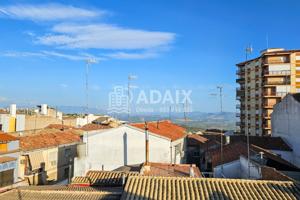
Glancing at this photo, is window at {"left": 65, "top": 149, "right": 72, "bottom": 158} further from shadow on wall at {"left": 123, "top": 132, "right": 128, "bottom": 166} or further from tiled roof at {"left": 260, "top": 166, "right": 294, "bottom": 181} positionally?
tiled roof at {"left": 260, "top": 166, "right": 294, "bottom": 181}

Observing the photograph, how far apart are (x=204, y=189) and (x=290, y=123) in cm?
2188

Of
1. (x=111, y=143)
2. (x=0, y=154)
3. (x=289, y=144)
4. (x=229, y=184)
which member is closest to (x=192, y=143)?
(x=289, y=144)

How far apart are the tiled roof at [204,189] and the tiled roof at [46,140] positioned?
1906 centimetres

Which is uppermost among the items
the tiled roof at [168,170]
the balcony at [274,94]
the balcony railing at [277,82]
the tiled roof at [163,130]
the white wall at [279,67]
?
the white wall at [279,67]

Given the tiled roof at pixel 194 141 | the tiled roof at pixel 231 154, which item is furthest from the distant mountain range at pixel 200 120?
the tiled roof at pixel 231 154

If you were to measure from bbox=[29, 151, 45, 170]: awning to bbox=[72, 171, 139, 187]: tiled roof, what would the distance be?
10.5 meters

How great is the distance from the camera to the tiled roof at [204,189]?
1295cm

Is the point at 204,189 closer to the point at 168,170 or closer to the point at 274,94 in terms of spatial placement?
the point at 168,170

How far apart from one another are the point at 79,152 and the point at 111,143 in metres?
4.34

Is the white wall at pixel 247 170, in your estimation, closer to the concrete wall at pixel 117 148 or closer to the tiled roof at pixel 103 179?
the tiled roof at pixel 103 179

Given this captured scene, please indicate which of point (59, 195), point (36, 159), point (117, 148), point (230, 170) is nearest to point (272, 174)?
point (230, 170)

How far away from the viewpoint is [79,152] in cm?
2570

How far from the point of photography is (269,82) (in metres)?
57.7

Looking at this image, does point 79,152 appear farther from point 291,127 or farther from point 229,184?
point 291,127
